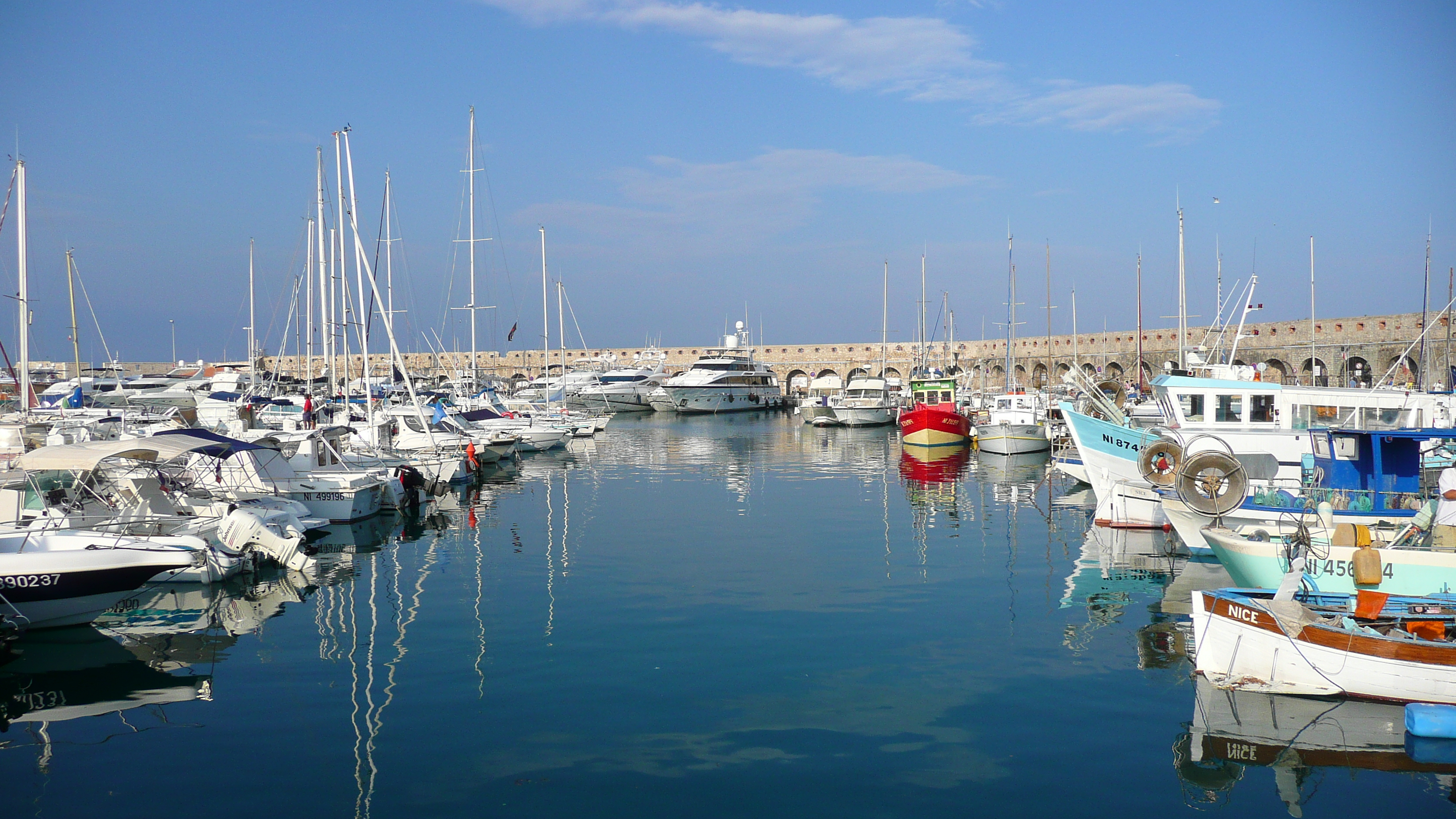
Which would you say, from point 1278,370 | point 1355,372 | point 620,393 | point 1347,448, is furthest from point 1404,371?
point 620,393

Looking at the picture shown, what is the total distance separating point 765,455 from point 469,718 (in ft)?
90.1

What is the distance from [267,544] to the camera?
15250mm

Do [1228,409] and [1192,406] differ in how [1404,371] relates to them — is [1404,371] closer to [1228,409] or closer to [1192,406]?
[1228,409]

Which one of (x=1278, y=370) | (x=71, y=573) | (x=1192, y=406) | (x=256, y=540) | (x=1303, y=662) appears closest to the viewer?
(x=1303, y=662)

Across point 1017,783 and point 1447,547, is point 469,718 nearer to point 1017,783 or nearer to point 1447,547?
point 1017,783

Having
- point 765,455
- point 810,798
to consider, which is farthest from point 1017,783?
point 765,455

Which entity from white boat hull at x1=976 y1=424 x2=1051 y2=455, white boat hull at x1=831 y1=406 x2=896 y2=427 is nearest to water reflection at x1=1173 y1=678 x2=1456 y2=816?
white boat hull at x1=976 y1=424 x2=1051 y2=455

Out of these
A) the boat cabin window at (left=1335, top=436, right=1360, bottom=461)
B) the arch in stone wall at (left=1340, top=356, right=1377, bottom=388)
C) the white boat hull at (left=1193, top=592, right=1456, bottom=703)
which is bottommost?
the white boat hull at (left=1193, top=592, right=1456, bottom=703)

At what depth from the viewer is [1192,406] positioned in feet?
60.7

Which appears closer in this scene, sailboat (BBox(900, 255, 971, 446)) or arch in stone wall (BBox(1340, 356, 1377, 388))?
sailboat (BBox(900, 255, 971, 446))

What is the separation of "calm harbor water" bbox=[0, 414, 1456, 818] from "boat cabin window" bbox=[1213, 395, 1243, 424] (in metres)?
2.60

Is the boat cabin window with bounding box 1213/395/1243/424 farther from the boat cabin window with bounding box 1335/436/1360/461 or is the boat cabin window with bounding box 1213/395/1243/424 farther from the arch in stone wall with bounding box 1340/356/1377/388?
the arch in stone wall with bounding box 1340/356/1377/388

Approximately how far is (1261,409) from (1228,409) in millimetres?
549

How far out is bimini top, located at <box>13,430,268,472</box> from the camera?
544 inches
